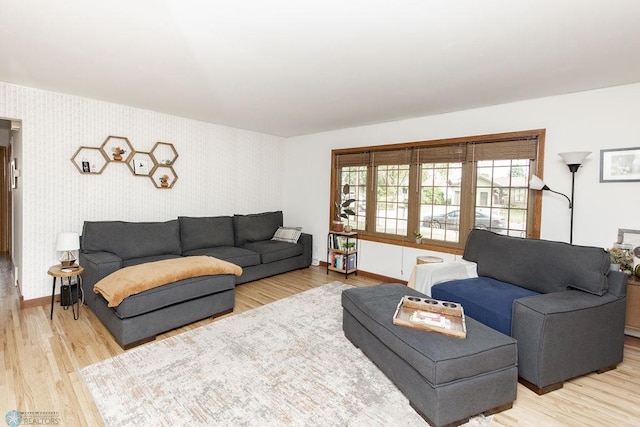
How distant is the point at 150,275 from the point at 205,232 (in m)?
1.84

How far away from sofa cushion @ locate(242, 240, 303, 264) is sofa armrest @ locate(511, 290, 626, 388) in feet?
10.8

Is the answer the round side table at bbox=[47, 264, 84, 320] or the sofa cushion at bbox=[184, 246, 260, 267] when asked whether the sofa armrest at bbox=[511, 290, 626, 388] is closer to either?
the sofa cushion at bbox=[184, 246, 260, 267]

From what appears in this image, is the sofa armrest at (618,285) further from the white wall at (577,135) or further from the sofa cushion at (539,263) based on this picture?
the white wall at (577,135)

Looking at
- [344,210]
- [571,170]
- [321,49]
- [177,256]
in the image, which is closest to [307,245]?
[344,210]

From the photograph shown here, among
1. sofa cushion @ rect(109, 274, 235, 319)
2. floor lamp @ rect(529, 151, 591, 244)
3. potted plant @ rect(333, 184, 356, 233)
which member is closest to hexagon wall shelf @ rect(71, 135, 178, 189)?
sofa cushion @ rect(109, 274, 235, 319)

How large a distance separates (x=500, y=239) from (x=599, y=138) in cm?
138

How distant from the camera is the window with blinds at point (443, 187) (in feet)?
11.8

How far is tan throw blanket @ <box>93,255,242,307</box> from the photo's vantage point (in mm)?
2564

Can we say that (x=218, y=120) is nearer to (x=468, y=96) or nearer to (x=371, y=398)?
(x=468, y=96)

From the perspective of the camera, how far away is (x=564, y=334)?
6.72 feet

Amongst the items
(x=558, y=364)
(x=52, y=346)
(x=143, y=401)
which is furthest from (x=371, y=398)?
(x=52, y=346)

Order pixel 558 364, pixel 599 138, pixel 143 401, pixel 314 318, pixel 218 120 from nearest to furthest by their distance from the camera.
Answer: pixel 143 401, pixel 558 364, pixel 599 138, pixel 314 318, pixel 218 120

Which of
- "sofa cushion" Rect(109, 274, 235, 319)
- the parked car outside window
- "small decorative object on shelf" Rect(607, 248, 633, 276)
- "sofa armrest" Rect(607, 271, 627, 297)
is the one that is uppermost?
the parked car outside window

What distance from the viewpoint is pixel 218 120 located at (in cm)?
471
